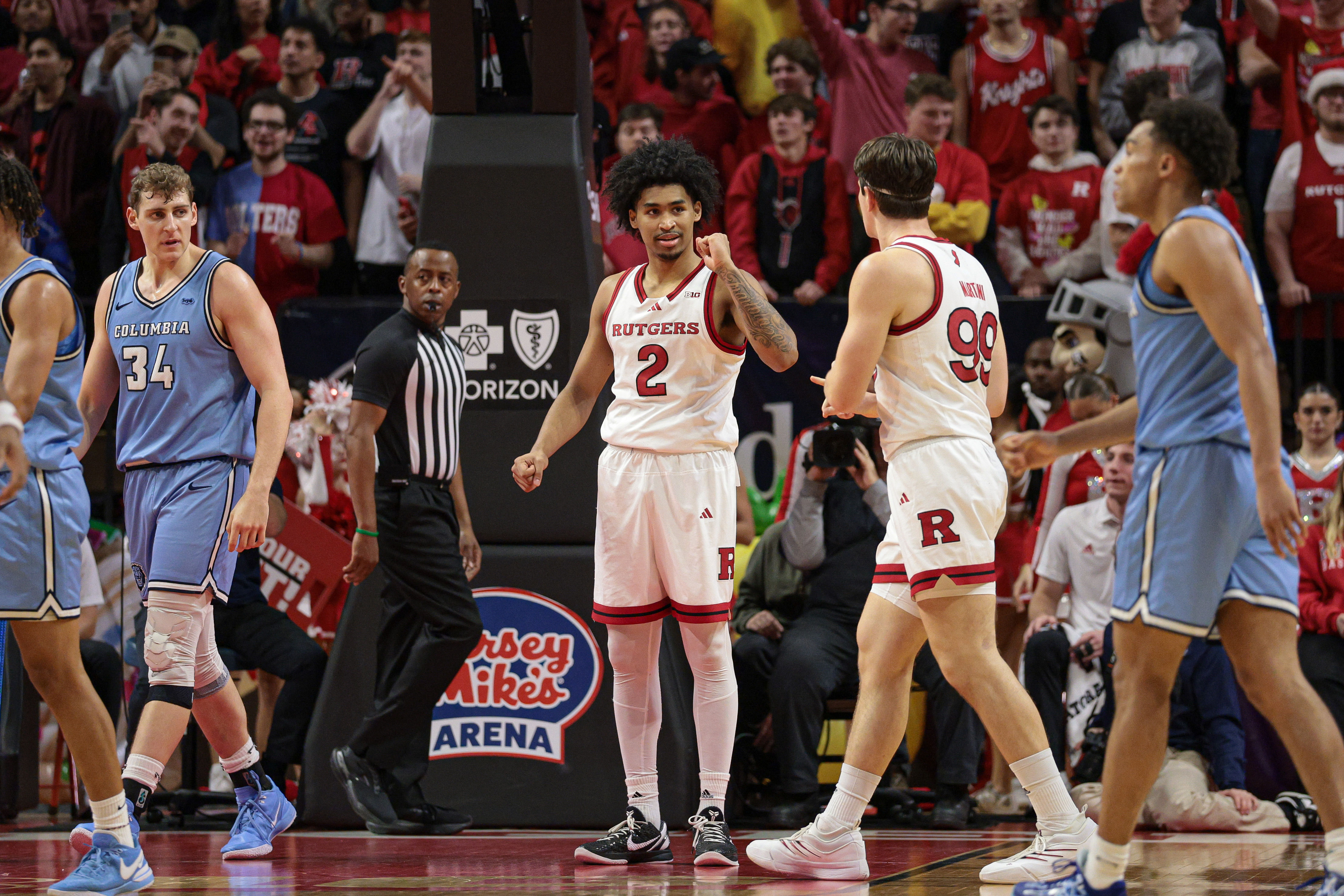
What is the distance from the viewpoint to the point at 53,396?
14.8ft

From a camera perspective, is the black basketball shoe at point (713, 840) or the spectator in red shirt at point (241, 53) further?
the spectator in red shirt at point (241, 53)

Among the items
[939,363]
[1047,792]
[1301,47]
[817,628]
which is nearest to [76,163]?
[817,628]

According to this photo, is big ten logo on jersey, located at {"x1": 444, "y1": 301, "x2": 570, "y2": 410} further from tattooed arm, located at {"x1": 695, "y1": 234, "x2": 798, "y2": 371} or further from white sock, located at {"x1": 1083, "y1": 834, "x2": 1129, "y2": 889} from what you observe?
white sock, located at {"x1": 1083, "y1": 834, "x2": 1129, "y2": 889}

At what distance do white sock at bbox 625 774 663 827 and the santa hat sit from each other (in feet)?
20.4

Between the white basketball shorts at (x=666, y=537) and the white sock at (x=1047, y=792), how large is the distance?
122 centimetres

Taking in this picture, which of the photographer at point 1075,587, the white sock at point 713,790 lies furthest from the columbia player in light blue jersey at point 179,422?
the photographer at point 1075,587

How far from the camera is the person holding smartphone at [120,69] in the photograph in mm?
10773

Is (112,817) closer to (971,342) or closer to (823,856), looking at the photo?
(823,856)

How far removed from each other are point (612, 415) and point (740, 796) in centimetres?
248

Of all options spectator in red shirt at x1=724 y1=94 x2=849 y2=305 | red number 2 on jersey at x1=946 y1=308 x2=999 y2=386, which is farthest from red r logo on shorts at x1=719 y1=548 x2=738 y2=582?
spectator in red shirt at x1=724 y1=94 x2=849 y2=305

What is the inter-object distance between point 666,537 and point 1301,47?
6.62m

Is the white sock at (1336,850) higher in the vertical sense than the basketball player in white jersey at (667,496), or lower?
lower

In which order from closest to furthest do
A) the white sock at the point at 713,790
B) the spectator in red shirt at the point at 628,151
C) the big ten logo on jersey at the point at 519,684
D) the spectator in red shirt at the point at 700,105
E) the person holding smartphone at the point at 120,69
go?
the white sock at the point at 713,790
the big ten logo on jersey at the point at 519,684
the spectator in red shirt at the point at 628,151
the spectator in red shirt at the point at 700,105
the person holding smartphone at the point at 120,69

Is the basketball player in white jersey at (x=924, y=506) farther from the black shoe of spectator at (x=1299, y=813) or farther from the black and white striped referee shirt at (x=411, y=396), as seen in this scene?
the black shoe of spectator at (x=1299, y=813)
